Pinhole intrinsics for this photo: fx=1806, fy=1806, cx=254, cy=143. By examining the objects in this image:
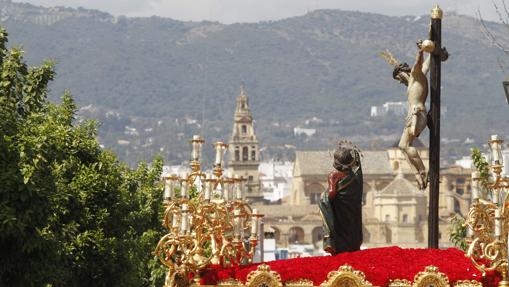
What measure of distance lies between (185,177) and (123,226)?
16614mm

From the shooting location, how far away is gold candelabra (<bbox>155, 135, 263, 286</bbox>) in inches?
844

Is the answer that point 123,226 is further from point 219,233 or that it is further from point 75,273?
point 219,233

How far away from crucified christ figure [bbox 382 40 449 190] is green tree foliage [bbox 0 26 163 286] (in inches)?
306

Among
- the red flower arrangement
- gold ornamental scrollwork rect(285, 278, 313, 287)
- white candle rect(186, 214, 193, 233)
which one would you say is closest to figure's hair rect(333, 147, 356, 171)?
the red flower arrangement

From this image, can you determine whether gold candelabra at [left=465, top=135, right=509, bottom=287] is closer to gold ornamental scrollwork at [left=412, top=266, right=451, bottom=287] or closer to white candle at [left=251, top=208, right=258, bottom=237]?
gold ornamental scrollwork at [left=412, top=266, right=451, bottom=287]

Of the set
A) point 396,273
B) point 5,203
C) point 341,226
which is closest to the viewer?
point 396,273

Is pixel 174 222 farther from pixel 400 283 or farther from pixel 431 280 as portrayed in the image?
pixel 431 280

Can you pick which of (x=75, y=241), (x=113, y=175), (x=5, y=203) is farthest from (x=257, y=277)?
(x=113, y=175)

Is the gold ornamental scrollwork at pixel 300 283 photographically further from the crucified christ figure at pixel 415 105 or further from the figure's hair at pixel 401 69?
the figure's hair at pixel 401 69

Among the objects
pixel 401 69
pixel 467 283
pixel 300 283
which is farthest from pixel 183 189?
pixel 467 283

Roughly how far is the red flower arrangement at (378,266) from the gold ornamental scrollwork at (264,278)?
14cm

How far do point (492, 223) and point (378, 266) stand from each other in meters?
1.76

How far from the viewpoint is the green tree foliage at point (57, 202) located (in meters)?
29.2

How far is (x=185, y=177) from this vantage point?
2303 cm
